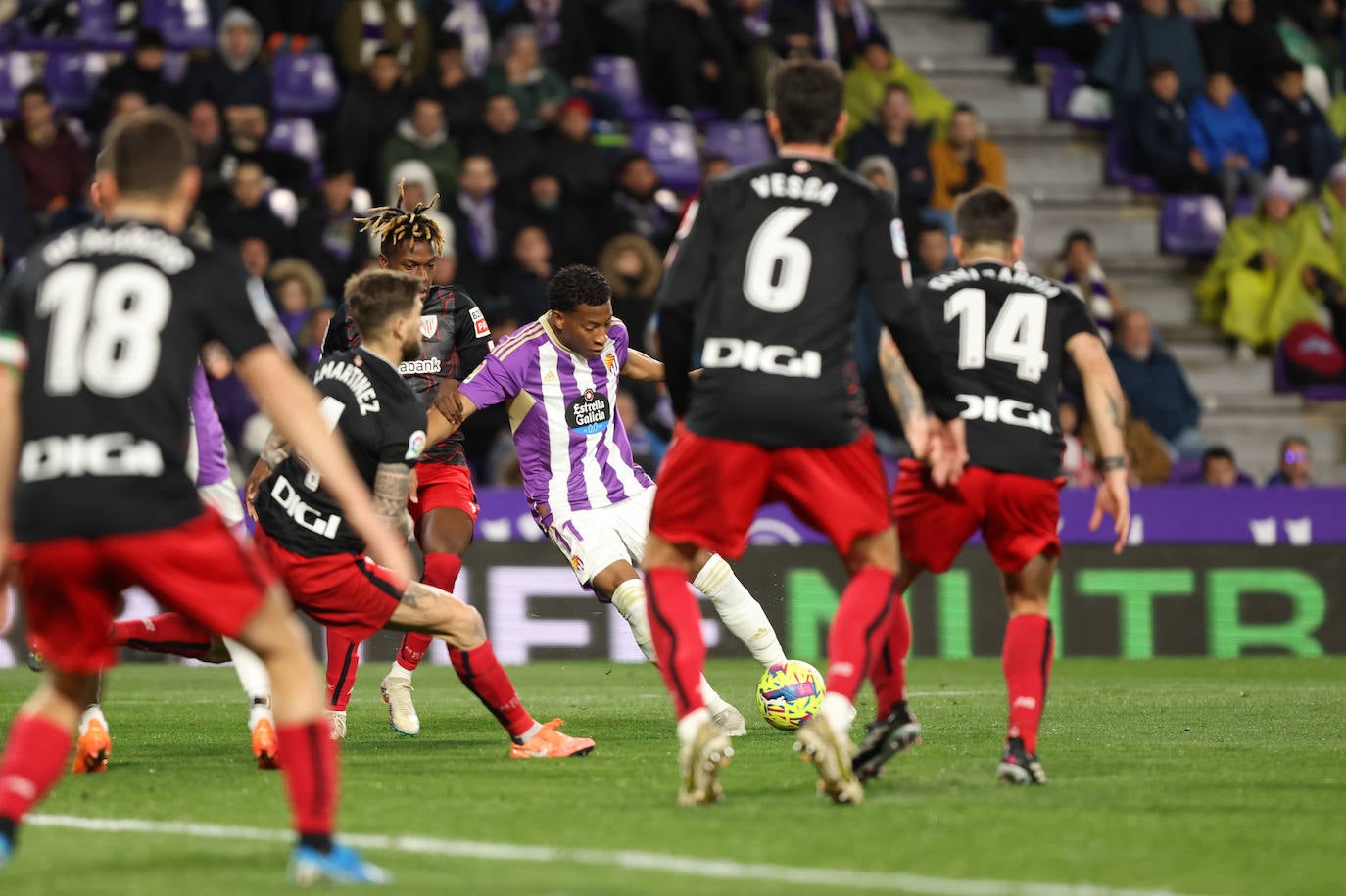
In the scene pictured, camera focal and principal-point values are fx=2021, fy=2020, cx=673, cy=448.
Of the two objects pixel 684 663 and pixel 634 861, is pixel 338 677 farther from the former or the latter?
pixel 634 861

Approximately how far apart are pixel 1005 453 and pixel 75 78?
13413mm

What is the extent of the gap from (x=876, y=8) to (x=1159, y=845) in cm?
1806

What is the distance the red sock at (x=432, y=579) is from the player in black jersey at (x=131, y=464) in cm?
442

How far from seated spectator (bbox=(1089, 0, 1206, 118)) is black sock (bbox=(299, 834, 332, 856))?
17.8 meters

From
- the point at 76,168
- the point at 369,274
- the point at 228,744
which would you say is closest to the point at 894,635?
the point at 369,274

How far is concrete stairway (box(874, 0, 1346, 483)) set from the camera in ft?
64.4

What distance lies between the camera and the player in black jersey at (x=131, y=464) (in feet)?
16.8

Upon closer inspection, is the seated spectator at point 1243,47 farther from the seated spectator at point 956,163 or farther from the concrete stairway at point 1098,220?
the seated spectator at point 956,163

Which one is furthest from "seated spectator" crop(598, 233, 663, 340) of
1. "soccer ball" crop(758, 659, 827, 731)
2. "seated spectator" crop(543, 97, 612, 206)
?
"soccer ball" crop(758, 659, 827, 731)

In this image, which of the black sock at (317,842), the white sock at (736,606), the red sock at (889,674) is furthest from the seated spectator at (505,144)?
the black sock at (317,842)

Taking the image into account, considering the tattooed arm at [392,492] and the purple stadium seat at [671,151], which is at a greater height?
the purple stadium seat at [671,151]

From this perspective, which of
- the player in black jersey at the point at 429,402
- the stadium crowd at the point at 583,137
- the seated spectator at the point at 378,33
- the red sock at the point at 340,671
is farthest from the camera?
the seated spectator at the point at 378,33

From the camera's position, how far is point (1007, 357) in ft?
23.6

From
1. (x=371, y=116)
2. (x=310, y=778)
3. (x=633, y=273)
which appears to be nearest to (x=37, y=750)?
(x=310, y=778)
